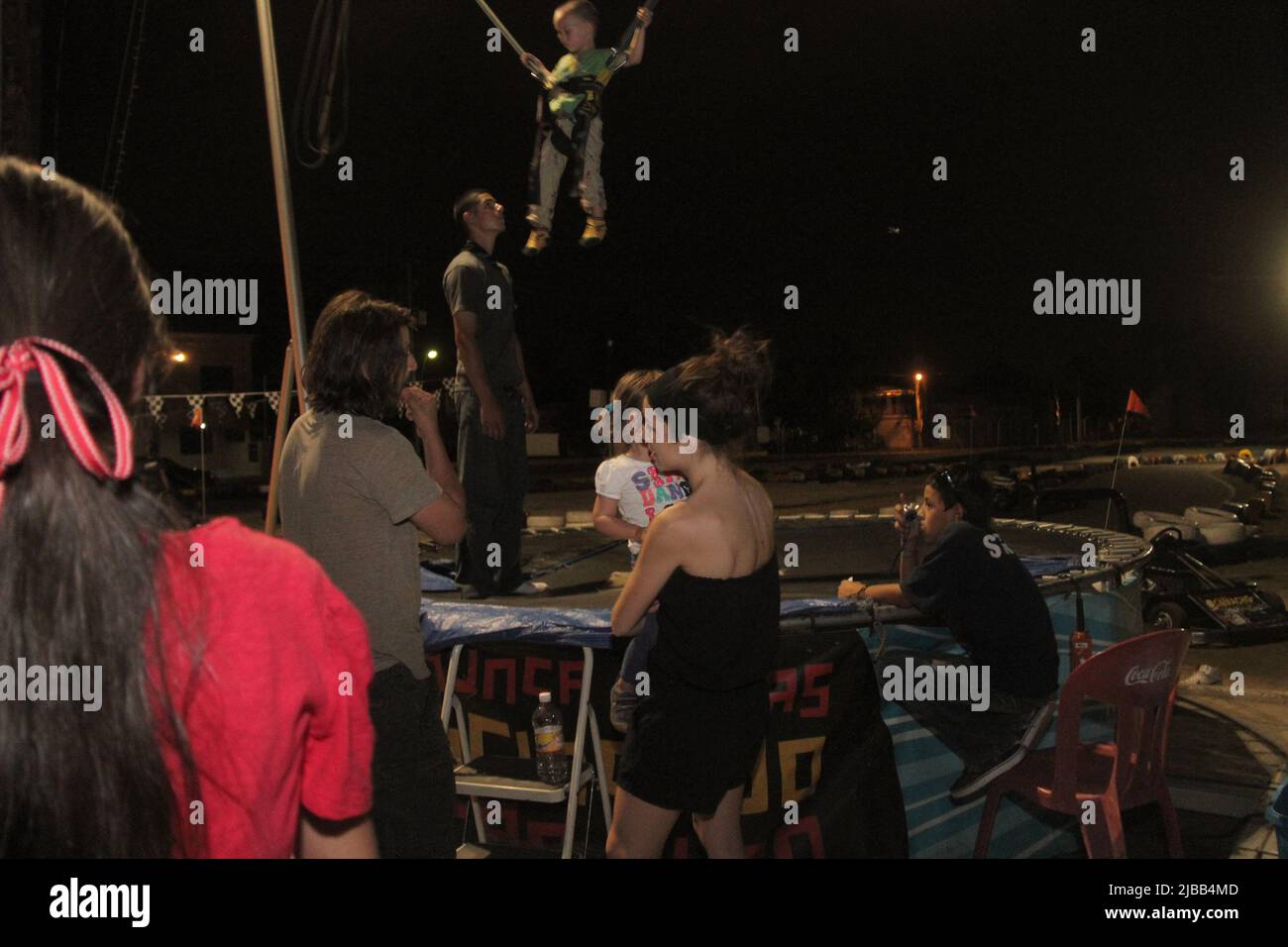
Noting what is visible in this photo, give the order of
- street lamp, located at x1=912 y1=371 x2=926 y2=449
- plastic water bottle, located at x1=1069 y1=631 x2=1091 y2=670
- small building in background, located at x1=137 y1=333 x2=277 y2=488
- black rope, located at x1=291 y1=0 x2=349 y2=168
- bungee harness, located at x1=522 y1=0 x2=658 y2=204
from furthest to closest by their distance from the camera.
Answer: street lamp, located at x1=912 y1=371 x2=926 y2=449, small building in background, located at x1=137 y1=333 x2=277 y2=488, black rope, located at x1=291 y1=0 x2=349 y2=168, plastic water bottle, located at x1=1069 y1=631 x2=1091 y2=670, bungee harness, located at x1=522 y1=0 x2=658 y2=204

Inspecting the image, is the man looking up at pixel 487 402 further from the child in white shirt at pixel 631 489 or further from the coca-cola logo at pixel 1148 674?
the coca-cola logo at pixel 1148 674

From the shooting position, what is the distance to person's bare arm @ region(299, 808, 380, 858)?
125 centimetres

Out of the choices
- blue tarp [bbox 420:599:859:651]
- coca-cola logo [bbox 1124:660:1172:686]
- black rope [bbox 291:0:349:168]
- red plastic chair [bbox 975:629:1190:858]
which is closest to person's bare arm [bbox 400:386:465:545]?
blue tarp [bbox 420:599:859:651]

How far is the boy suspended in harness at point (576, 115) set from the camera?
190 inches

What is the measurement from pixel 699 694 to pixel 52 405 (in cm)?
230

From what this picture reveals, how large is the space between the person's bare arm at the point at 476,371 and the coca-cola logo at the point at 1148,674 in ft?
9.40

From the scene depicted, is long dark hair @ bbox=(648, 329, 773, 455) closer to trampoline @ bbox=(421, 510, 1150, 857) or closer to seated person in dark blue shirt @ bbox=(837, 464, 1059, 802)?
trampoline @ bbox=(421, 510, 1150, 857)

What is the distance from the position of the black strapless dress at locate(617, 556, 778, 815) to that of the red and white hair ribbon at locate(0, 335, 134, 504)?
219cm

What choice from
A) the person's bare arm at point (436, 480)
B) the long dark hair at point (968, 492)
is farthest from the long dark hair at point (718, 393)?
the long dark hair at point (968, 492)

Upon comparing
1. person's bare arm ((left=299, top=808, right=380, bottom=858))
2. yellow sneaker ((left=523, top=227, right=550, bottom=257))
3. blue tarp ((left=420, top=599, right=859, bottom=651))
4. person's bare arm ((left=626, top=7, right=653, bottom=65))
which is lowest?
blue tarp ((left=420, top=599, right=859, bottom=651))

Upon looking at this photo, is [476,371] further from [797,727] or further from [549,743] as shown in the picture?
[797,727]

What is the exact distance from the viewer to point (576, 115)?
5.11 metres

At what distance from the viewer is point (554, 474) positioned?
4059cm

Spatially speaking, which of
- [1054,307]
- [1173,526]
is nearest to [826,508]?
[1173,526]
